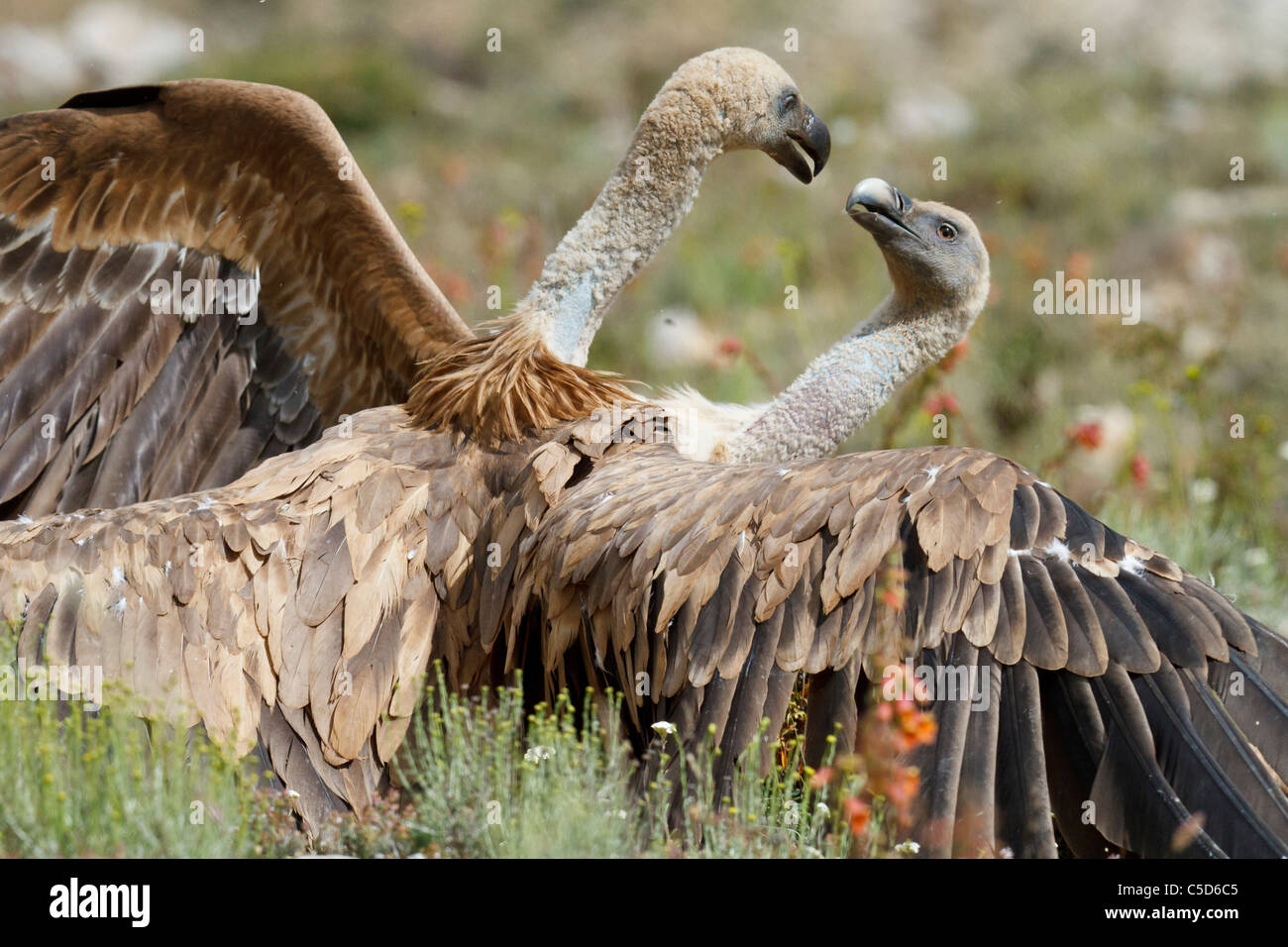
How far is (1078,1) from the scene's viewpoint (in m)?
20.9

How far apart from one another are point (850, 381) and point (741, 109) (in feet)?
3.52

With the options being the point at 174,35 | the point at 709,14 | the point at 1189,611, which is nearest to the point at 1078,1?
the point at 709,14

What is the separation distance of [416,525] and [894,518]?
Result: 1.55m

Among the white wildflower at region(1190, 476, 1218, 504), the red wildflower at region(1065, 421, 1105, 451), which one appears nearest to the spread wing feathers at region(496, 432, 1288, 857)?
the red wildflower at region(1065, 421, 1105, 451)

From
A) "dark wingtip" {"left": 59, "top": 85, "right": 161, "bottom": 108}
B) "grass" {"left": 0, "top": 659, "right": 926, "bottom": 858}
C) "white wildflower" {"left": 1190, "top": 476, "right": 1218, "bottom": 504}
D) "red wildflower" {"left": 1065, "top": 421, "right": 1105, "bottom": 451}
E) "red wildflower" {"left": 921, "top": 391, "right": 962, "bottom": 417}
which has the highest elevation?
"dark wingtip" {"left": 59, "top": 85, "right": 161, "bottom": 108}

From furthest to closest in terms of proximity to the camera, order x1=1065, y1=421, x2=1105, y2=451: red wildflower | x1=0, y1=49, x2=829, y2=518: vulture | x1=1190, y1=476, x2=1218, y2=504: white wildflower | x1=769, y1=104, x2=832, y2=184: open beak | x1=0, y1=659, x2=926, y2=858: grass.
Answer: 1. x1=1190, y1=476, x2=1218, y2=504: white wildflower
2. x1=1065, y1=421, x2=1105, y2=451: red wildflower
3. x1=769, y1=104, x2=832, y2=184: open beak
4. x1=0, y1=49, x2=829, y2=518: vulture
5. x1=0, y1=659, x2=926, y2=858: grass

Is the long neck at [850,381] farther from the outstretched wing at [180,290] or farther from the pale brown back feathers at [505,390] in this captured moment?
the outstretched wing at [180,290]

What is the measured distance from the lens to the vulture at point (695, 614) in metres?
3.78

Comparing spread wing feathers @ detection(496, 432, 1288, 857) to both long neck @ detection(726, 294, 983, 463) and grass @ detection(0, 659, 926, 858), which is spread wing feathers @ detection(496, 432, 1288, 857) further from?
long neck @ detection(726, 294, 983, 463)

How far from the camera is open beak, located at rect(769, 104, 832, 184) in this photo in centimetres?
596

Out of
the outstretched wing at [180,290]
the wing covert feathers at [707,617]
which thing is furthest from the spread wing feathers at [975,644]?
the outstretched wing at [180,290]

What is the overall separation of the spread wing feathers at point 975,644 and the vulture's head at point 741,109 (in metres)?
2.02
